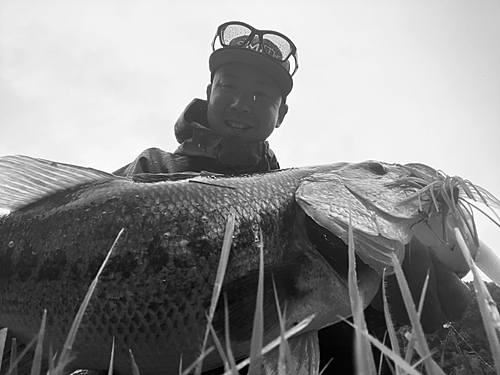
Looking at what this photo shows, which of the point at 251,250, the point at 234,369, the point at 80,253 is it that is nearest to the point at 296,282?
the point at 251,250

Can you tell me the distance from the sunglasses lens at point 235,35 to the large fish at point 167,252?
180 cm

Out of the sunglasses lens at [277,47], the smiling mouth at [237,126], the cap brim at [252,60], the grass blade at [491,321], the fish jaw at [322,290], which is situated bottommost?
the fish jaw at [322,290]

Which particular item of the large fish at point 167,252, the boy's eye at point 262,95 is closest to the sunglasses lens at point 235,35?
the boy's eye at point 262,95

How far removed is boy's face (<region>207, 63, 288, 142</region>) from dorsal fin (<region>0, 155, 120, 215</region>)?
1207mm

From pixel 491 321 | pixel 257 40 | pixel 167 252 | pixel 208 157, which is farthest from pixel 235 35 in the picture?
pixel 491 321

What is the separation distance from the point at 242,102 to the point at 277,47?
81 cm

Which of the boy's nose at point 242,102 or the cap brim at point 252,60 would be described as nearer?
the boy's nose at point 242,102

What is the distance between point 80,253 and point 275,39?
2.44 m

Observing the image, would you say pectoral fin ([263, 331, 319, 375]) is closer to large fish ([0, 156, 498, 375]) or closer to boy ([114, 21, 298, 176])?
large fish ([0, 156, 498, 375])

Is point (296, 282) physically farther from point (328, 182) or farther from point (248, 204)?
point (328, 182)

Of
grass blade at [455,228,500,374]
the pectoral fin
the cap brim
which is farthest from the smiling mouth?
grass blade at [455,228,500,374]

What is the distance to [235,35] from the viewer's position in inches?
118

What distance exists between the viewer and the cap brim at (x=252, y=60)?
254 centimetres

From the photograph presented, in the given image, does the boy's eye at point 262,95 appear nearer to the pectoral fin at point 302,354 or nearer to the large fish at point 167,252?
the large fish at point 167,252
